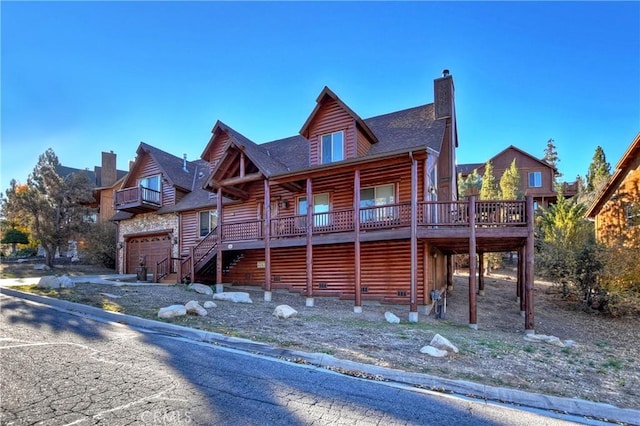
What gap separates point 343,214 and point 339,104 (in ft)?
17.1

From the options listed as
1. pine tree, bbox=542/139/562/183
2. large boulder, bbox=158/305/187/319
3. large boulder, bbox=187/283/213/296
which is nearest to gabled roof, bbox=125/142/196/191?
large boulder, bbox=187/283/213/296

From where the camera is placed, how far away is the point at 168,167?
23.1 metres

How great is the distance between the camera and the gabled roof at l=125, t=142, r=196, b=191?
22547 mm

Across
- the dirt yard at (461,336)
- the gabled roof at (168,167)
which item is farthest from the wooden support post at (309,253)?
the gabled roof at (168,167)

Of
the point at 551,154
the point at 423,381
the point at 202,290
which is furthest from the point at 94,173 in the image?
the point at 551,154

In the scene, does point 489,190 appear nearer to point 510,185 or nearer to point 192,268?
point 510,185

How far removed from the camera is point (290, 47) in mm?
16656

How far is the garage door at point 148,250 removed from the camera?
2236cm

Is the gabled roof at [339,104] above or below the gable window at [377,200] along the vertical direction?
above

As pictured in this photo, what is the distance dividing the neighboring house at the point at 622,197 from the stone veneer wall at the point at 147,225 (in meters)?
23.2

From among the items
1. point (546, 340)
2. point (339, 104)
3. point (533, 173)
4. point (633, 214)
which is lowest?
point (546, 340)

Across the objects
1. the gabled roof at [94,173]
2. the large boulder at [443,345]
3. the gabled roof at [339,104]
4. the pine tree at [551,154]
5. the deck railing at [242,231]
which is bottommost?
the large boulder at [443,345]

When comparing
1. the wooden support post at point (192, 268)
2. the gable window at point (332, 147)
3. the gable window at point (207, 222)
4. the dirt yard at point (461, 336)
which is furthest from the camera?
the gable window at point (207, 222)

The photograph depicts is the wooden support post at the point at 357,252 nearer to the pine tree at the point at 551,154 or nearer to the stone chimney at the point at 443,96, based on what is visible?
the stone chimney at the point at 443,96
